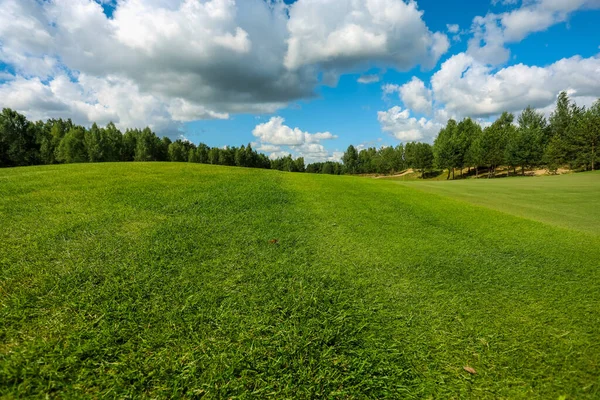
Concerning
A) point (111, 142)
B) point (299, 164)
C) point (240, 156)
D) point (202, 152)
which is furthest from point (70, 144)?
point (299, 164)

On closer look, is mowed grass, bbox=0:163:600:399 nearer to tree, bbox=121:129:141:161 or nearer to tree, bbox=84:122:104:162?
tree, bbox=84:122:104:162

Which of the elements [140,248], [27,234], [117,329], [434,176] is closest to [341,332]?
[117,329]

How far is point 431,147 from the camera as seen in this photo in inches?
3024

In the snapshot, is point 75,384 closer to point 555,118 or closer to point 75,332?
point 75,332

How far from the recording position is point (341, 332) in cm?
348

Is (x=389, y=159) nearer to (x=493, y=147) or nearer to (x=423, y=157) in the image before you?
(x=423, y=157)

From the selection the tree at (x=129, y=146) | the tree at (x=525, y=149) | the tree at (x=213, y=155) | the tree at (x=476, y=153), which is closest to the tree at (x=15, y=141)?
the tree at (x=129, y=146)

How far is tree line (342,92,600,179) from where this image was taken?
170 ft

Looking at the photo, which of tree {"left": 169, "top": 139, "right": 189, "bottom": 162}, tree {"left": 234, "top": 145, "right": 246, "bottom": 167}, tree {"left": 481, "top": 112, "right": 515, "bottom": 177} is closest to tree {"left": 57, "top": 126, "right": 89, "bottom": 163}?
tree {"left": 169, "top": 139, "right": 189, "bottom": 162}

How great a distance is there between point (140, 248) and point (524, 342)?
265 inches

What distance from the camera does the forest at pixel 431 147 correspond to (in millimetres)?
52875

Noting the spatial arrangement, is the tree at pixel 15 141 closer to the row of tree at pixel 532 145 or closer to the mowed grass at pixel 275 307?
the mowed grass at pixel 275 307

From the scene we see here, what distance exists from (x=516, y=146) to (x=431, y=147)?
21.6 m

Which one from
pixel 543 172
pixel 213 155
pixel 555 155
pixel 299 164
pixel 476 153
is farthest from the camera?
pixel 299 164
